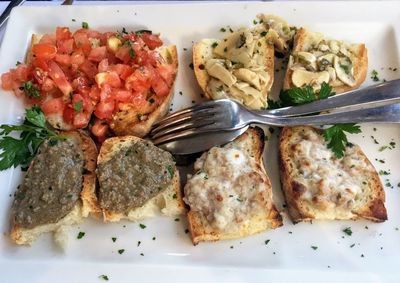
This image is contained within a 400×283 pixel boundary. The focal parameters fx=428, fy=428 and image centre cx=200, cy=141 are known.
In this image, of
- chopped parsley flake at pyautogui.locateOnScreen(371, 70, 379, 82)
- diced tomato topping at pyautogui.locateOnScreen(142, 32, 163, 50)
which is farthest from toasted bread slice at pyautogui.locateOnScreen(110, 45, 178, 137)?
chopped parsley flake at pyautogui.locateOnScreen(371, 70, 379, 82)

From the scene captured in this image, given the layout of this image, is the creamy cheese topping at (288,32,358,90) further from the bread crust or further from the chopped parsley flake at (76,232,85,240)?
the chopped parsley flake at (76,232,85,240)

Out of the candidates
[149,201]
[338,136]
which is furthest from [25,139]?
[338,136]

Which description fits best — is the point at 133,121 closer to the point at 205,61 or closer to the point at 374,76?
the point at 205,61

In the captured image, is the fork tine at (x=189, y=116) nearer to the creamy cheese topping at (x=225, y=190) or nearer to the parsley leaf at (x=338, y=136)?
the creamy cheese topping at (x=225, y=190)

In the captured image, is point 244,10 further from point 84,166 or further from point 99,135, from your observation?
point 84,166

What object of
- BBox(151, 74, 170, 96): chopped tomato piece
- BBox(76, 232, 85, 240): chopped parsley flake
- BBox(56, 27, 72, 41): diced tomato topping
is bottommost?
BBox(76, 232, 85, 240): chopped parsley flake

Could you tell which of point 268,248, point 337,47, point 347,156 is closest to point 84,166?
point 268,248
